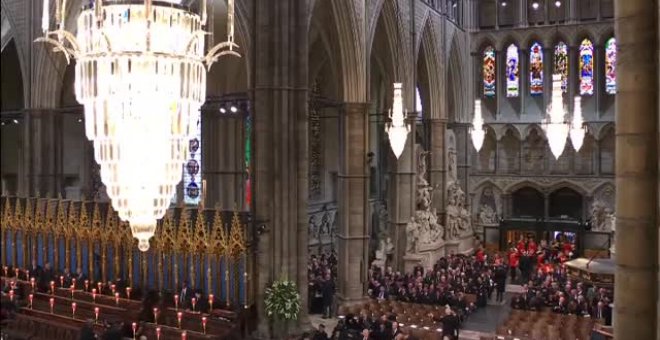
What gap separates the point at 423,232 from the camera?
101 ft

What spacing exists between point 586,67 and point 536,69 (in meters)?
2.86

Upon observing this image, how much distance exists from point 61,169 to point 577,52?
29.2 m

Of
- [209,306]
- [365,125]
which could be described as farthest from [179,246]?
[365,125]

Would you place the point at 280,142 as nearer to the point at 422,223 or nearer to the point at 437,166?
the point at 422,223

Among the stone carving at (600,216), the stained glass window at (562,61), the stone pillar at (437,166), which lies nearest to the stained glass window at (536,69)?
the stained glass window at (562,61)

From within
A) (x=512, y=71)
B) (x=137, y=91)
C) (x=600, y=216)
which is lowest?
(x=600, y=216)

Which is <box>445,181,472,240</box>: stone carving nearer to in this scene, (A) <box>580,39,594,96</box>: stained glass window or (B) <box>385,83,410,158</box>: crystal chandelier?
(A) <box>580,39,594,96</box>: stained glass window

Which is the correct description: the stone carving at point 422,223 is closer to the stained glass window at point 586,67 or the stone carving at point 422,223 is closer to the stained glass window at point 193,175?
the stained glass window at point 193,175

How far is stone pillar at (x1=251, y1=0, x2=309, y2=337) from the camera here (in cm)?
1871

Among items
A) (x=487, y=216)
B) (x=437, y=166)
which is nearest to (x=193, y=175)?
(x=437, y=166)

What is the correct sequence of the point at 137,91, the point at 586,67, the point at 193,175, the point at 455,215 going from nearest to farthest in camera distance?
the point at 137,91 < the point at 193,175 < the point at 455,215 < the point at 586,67

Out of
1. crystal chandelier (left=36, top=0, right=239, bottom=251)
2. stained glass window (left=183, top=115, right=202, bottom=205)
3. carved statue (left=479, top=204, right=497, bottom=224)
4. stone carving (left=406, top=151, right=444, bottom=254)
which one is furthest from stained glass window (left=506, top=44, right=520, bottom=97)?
crystal chandelier (left=36, top=0, right=239, bottom=251)

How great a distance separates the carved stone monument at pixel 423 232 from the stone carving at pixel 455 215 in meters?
1.95

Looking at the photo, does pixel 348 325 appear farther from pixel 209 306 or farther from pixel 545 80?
pixel 545 80
